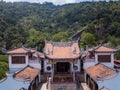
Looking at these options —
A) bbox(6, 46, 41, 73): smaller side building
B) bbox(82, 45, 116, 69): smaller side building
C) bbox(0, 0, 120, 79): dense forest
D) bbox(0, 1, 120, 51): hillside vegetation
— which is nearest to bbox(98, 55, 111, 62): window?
bbox(82, 45, 116, 69): smaller side building

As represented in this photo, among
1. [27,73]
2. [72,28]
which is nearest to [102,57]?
[27,73]

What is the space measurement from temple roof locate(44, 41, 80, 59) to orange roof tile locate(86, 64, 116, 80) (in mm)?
2040

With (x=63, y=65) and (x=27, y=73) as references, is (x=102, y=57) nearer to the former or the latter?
(x=63, y=65)

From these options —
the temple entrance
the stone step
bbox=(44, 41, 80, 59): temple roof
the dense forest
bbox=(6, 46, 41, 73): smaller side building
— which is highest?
the dense forest

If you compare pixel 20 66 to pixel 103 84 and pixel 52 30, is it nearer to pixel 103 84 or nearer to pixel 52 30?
pixel 103 84

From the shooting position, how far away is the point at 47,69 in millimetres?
31078

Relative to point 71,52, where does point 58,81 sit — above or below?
below

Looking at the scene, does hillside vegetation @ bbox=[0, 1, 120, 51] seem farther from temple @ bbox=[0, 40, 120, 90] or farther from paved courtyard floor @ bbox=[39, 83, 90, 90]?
paved courtyard floor @ bbox=[39, 83, 90, 90]

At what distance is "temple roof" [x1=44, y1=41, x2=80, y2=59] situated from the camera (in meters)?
26.4

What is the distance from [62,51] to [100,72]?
4801mm

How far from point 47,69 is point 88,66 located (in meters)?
4.56

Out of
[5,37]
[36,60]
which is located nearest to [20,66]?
[36,60]

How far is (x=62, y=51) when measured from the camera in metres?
27.7

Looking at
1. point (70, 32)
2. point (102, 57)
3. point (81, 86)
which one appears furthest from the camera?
point (70, 32)
